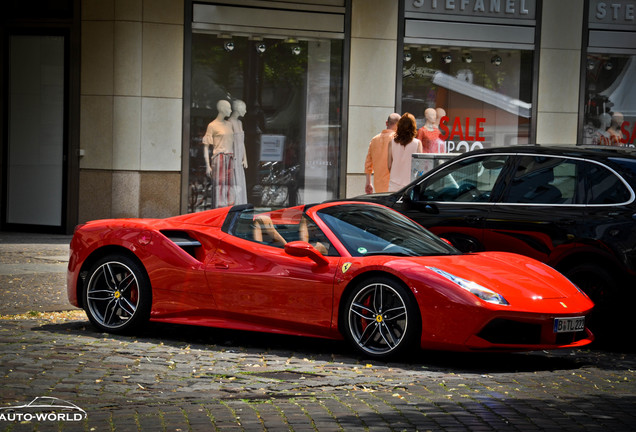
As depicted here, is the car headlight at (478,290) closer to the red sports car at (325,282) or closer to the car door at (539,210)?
the red sports car at (325,282)

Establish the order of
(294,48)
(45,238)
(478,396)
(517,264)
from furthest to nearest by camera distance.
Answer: (294,48)
(45,238)
(517,264)
(478,396)

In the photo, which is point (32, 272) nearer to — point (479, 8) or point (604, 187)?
point (604, 187)

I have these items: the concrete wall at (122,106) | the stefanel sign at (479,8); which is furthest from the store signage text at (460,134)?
the concrete wall at (122,106)

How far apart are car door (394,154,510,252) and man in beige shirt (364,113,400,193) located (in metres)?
4.13

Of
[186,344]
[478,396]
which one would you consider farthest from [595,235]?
[186,344]

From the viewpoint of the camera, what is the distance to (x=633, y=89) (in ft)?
62.7

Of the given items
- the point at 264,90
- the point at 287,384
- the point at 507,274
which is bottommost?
the point at 287,384

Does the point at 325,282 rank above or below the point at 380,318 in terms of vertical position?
above

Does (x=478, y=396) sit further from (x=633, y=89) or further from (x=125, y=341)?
(x=633, y=89)

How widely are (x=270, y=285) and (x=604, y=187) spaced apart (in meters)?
3.03

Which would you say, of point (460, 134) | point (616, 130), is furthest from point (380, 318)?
point (616, 130)

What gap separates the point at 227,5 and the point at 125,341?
33.3ft

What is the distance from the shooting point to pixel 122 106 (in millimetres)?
16547

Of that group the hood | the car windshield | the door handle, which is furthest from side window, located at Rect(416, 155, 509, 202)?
the hood
